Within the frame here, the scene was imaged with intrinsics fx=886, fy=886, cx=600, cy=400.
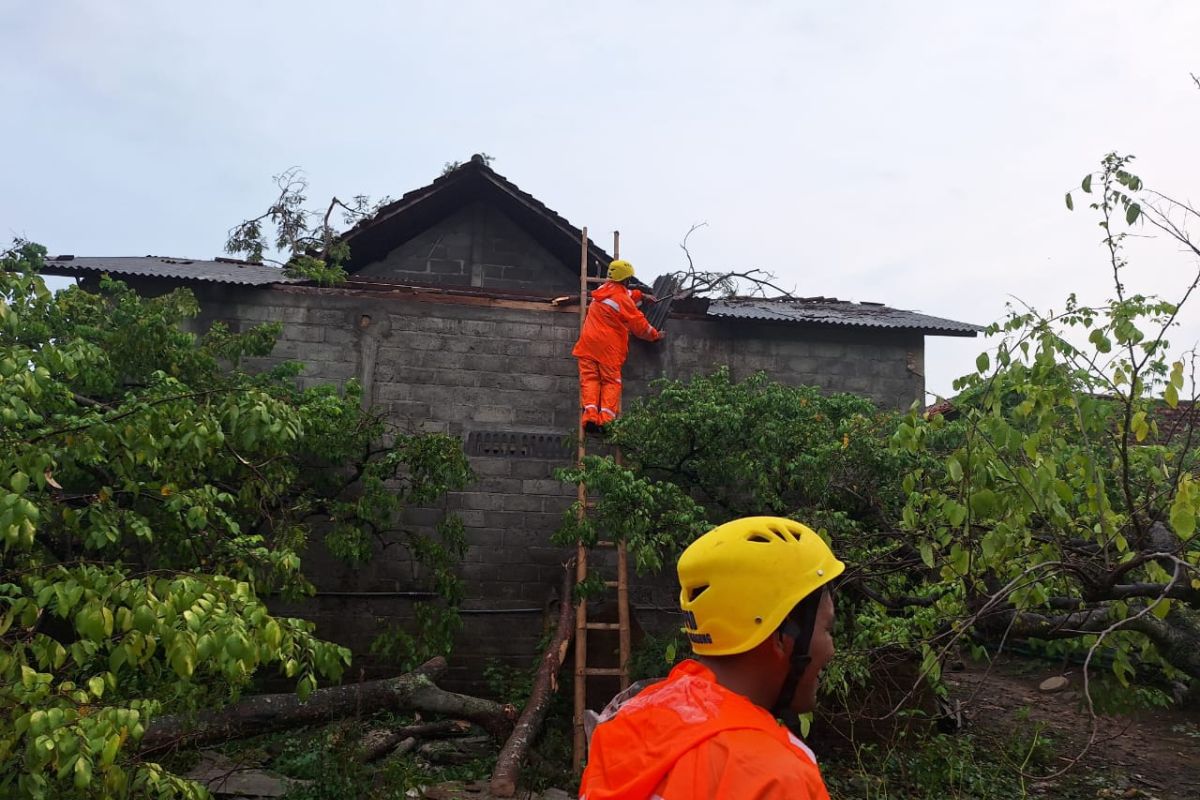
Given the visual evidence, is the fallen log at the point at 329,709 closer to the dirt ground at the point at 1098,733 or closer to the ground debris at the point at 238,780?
the ground debris at the point at 238,780

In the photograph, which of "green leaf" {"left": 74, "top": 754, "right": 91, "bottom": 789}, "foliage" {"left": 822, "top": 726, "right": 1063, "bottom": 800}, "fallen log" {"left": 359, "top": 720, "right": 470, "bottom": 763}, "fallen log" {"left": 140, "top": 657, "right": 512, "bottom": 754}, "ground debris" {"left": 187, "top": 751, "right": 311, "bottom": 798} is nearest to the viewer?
"green leaf" {"left": 74, "top": 754, "right": 91, "bottom": 789}

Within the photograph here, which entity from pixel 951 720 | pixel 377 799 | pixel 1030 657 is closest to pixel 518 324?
pixel 377 799

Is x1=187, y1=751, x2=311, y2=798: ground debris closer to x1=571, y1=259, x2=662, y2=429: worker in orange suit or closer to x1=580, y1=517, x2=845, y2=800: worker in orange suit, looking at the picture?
x1=571, y1=259, x2=662, y2=429: worker in orange suit

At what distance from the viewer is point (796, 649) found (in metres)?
1.42

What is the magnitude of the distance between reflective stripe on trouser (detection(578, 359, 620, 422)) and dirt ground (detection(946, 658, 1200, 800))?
3.62 meters

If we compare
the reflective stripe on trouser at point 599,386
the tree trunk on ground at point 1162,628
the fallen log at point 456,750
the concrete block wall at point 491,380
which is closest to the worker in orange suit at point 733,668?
the tree trunk on ground at point 1162,628

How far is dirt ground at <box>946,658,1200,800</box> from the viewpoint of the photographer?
6.18m

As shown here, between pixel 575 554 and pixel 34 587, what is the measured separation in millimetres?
5645

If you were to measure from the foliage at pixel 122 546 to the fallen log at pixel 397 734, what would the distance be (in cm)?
102

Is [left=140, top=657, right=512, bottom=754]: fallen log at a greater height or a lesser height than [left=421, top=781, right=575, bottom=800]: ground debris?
greater

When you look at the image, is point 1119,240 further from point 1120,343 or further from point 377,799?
point 377,799

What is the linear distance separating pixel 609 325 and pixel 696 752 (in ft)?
22.2

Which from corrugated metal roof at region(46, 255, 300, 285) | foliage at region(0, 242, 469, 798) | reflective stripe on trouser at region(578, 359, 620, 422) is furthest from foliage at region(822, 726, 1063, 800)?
corrugated metal roof at region(46, 255, 300, 285)

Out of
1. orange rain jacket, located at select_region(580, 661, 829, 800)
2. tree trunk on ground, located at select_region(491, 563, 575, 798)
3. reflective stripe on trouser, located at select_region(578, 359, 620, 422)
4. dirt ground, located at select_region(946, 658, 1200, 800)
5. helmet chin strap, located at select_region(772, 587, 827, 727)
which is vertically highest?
reflective stripe on trouser, located at select_region(578, 359, 620, 422)
